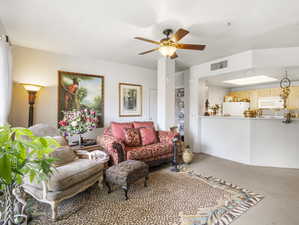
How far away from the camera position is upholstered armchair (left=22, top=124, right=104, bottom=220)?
5.86 ft

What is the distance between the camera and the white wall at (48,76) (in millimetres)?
3248

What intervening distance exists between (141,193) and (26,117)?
2.91m

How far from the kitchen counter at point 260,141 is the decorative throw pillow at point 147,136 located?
199 centimetres

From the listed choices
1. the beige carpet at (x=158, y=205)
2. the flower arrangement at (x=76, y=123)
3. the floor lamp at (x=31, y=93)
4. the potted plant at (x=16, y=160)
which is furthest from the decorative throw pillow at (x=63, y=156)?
the floor lamp at (x=31, y=93)

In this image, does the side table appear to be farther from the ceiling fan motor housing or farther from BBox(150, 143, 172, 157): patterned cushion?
the ceiling fan motor housing

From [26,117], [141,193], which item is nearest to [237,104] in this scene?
[141,193]

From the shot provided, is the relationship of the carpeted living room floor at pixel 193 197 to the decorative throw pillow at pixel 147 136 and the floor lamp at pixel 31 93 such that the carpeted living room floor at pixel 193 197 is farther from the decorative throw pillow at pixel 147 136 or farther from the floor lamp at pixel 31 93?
the floor lamp at pixel 31 93

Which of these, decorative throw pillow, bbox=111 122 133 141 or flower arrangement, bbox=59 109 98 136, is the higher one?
flower arrangement, bbox=59 109 98 136

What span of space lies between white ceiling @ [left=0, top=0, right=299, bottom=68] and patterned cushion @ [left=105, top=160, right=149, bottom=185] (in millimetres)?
2210

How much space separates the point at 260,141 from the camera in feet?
12.1

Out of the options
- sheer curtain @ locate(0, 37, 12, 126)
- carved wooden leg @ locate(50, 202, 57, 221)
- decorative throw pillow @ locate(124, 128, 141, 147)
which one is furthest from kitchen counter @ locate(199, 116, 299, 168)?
sheer curtain @ locate(0, 37, 12, 126)

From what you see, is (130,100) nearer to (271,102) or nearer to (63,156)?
(63,156)

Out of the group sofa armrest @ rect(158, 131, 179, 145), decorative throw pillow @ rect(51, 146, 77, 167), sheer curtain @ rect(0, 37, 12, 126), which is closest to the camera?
decorative throw pillow @ rect(51, 146, 77, 167)

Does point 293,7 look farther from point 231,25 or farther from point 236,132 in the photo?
point 236,132
